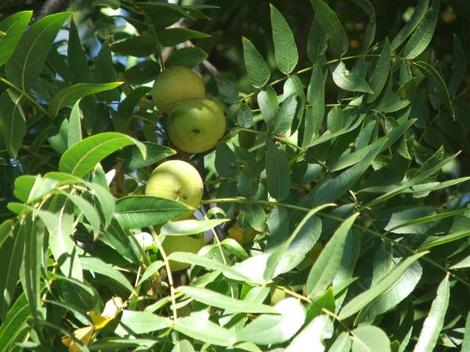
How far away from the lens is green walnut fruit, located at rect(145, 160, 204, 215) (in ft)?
4.77

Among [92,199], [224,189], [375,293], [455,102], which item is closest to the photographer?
[375,293]

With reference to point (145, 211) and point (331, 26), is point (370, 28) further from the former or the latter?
point (145, 211)

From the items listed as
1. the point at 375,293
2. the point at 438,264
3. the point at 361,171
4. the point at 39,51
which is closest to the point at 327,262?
the point at 375,293

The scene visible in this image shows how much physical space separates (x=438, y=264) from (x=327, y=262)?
0.97 feet

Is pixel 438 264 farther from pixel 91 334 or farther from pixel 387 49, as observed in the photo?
pixel 91 334

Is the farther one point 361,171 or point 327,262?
point 361,171

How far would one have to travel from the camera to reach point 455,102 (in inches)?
67.2

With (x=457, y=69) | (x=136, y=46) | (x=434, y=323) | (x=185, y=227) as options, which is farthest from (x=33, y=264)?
(x=457, y=69)

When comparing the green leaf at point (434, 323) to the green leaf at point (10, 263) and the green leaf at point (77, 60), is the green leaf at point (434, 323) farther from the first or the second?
the green leaf at point (77, 60)

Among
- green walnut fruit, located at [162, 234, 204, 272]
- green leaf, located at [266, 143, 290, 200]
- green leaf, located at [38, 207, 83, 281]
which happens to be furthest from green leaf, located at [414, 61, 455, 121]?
green leaf, located at [38, 207, 83, 281]

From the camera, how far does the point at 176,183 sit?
1.45 m

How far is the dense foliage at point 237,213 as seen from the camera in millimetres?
1125

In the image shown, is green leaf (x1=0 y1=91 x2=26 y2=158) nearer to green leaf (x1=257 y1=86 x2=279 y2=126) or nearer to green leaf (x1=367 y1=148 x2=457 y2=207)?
green leaf (x1=257 y1=86 x2=279 y2=126)

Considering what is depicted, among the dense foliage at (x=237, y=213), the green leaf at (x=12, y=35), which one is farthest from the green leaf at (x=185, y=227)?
the green leaf at (x=12, y=35)
